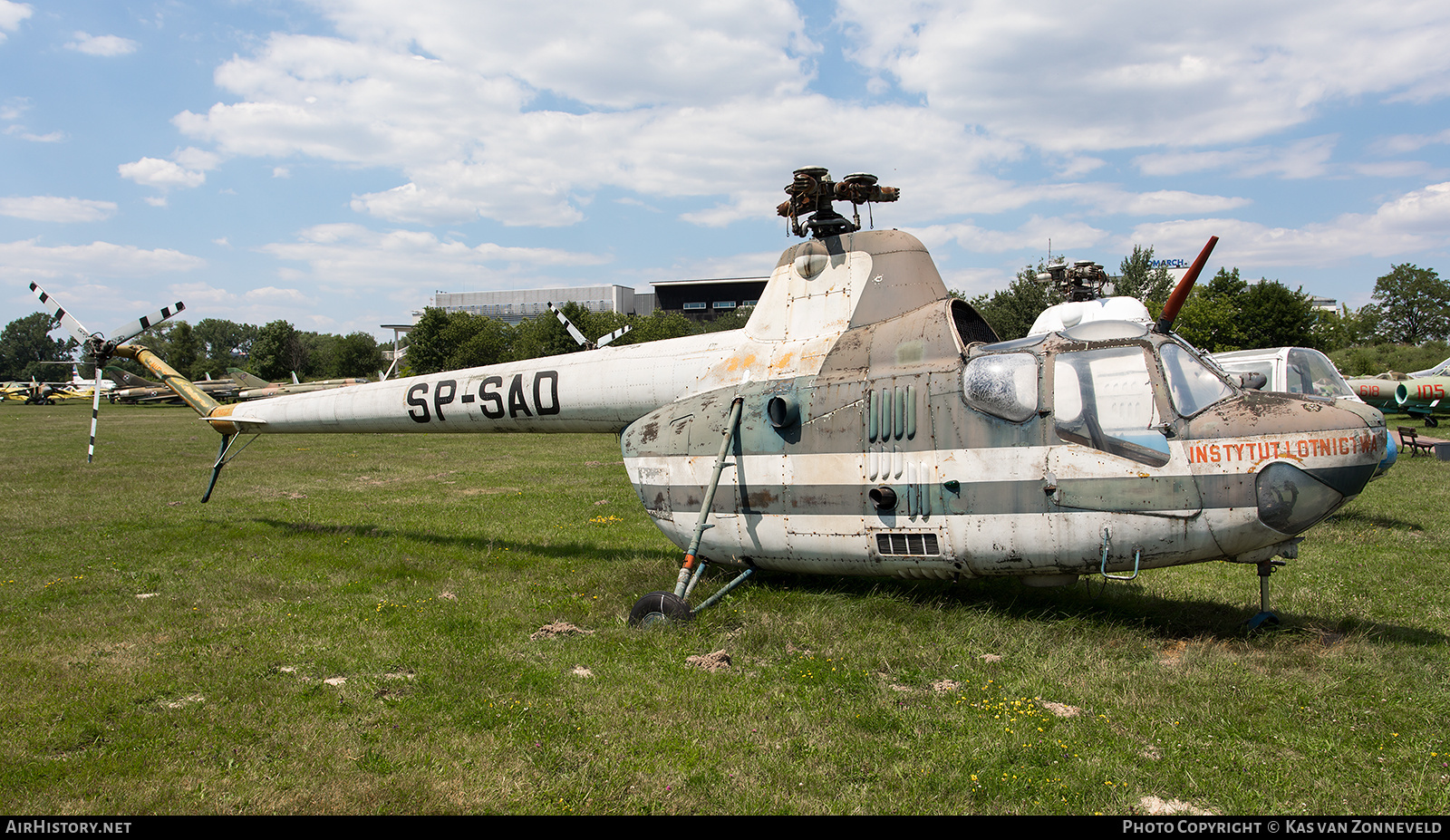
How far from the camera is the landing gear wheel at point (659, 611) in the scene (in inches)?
308

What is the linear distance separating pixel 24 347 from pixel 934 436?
233870 millimetres

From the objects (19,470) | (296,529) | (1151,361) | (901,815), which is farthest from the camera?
(19,470)

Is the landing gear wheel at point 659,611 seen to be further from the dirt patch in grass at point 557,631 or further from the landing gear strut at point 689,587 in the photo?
the dirt patch in grass at point 557,631

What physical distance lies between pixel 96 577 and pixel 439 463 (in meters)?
14.3

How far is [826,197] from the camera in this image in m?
9.05

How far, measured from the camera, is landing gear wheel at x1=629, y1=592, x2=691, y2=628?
783cm

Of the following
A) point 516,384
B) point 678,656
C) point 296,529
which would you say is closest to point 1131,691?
point 678,656

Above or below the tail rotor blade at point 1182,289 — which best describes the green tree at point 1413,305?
above

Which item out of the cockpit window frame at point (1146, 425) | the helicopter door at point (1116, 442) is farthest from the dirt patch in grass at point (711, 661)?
the cockpit window frame at point (1146, 425)

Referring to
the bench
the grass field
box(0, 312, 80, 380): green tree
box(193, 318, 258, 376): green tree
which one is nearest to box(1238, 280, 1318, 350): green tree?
the bench

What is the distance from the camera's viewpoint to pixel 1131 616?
7949mm

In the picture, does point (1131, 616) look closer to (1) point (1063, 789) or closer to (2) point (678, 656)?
(1) point (1063, 789)

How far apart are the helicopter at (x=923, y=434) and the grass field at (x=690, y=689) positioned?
82cm

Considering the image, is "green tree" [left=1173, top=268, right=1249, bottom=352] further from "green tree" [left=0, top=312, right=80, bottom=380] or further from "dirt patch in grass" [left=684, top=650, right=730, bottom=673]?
"green tree" [left=0, top=312, right=80, bottom=380]
